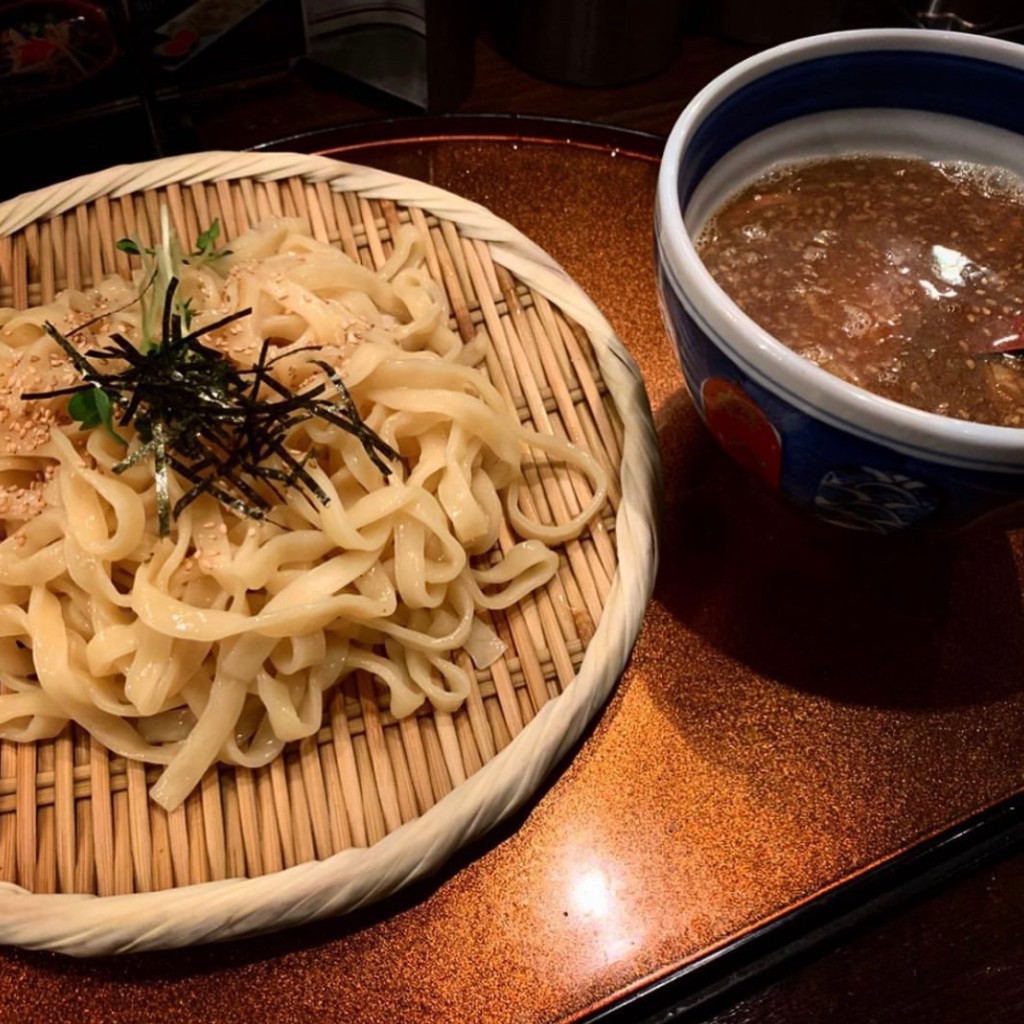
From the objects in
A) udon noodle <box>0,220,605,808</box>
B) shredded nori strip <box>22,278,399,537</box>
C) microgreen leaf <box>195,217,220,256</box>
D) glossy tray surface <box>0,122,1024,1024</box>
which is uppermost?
microgreen leaf <box>195,217,220,256</box>

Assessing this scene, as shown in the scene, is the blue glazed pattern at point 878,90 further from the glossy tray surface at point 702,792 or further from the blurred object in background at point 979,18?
the blurred object in background at point 979,18

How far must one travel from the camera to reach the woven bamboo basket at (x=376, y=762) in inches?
36.7

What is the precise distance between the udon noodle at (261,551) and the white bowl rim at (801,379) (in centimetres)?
35

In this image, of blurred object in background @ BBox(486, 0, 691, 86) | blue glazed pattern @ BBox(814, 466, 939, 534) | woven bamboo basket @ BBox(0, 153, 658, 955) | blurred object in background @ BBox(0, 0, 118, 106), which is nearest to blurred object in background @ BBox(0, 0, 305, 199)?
blurred object in background @ BBox(0, 0, 118, 106)

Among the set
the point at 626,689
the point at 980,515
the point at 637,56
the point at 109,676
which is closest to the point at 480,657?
the point at 626,689

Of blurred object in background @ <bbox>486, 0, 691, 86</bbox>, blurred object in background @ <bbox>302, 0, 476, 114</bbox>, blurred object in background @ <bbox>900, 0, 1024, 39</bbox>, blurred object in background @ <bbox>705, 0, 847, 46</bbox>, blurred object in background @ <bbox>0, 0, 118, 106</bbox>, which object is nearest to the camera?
blurred object in background @ <bbox>0, 0, 118, 106</bbox>

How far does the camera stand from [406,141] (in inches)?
66.8

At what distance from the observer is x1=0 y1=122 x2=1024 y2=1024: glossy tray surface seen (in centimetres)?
96

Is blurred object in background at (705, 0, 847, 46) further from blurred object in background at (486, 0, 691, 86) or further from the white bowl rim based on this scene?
the white bowl rim

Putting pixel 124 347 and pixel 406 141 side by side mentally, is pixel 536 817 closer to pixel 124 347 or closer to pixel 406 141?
pixel 124 347

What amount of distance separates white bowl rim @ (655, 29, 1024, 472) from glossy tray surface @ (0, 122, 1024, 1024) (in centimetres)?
39

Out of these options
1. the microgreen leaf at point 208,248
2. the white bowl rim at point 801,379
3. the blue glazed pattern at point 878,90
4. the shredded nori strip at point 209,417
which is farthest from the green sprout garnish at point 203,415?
the blue glazed pattern at point 878,90

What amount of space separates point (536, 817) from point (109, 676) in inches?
20.3

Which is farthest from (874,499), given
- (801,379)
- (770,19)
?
(770,19)
